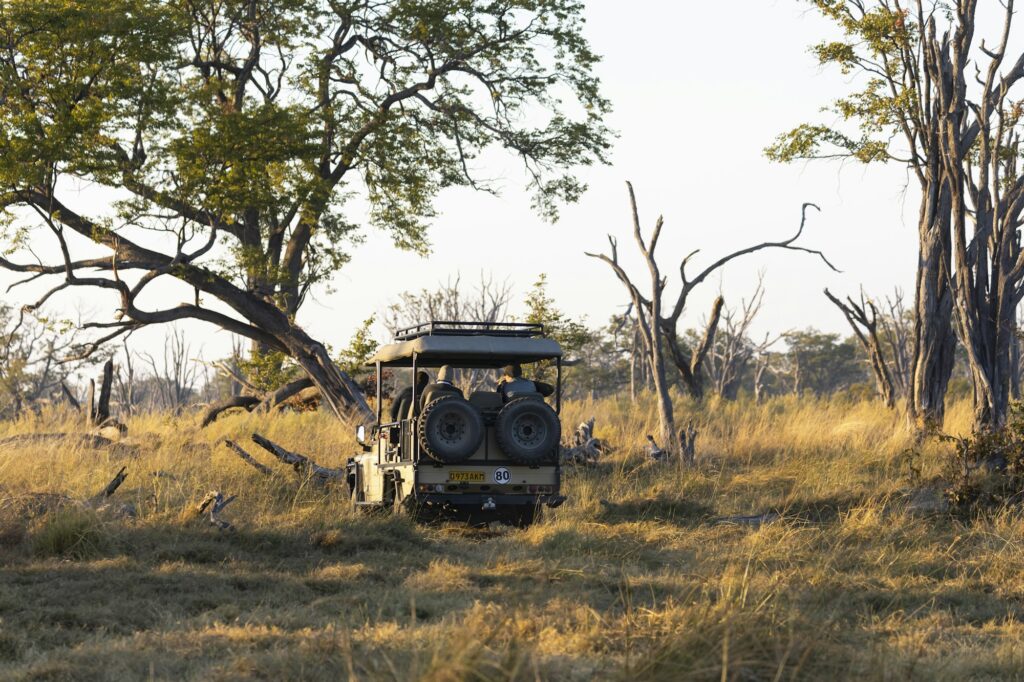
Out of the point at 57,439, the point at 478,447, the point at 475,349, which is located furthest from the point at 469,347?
the point at 57,439

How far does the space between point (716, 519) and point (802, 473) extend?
3400 mm

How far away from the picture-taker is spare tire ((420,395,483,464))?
11438 millimetres

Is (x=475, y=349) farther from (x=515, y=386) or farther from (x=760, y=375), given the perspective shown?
(x=760, y=375)

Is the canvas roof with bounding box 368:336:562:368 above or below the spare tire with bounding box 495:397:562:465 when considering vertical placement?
above

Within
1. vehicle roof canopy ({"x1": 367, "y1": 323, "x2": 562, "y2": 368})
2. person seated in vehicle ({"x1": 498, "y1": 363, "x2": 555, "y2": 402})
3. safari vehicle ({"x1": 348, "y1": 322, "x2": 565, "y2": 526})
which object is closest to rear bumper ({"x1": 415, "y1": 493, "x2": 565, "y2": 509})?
safari vehicle ({"x1": 348, "y1": 322, "x2": 565, "y2": 526})

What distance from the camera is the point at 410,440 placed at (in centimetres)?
1192

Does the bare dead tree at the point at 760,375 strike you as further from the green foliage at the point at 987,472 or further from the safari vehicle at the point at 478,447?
the safari vehicle at the point at 478,447

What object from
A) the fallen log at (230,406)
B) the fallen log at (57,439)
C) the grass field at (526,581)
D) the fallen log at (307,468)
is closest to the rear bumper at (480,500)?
the grass field at (526,581)

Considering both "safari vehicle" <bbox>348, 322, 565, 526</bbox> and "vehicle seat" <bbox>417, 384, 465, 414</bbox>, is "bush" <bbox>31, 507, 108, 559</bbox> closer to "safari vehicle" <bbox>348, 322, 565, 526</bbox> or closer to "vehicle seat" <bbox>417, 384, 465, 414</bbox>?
"safari vehicle" <bbox>348, 322, 565, 526</bbox>

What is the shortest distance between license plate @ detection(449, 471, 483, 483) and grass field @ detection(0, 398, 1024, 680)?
23.5 inches

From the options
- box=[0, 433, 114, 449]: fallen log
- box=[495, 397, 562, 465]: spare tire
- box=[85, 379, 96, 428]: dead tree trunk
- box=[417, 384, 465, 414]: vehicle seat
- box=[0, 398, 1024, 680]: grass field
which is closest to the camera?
box=[0, 398, 1024, 680]: grass field

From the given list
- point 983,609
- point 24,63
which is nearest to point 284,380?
point 24,63

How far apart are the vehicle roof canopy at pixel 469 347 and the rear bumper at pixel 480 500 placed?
4.59 feet

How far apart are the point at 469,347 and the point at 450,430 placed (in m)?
0.87
